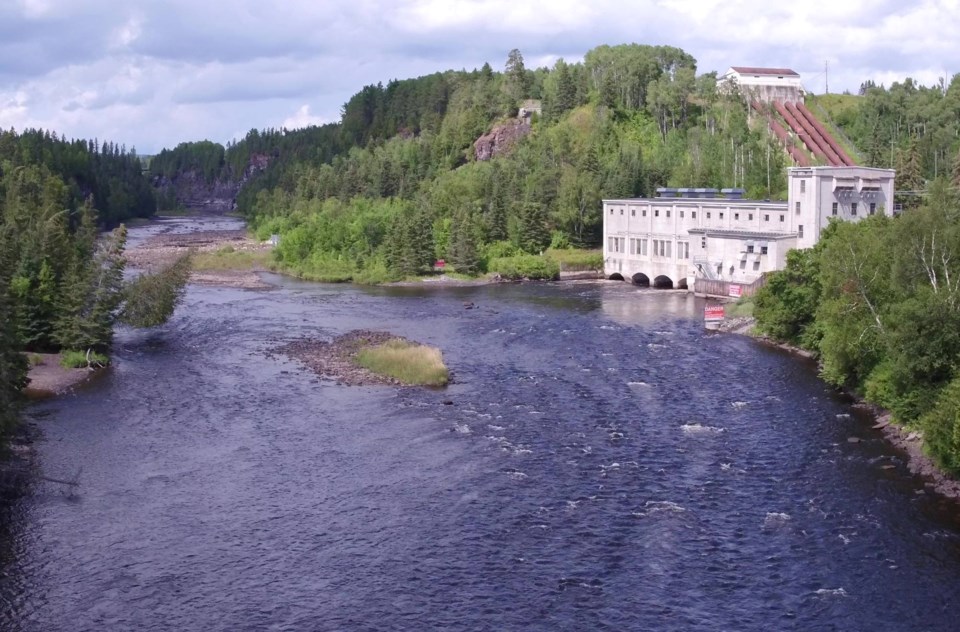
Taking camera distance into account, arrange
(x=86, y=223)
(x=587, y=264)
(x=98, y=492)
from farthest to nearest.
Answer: (x=587, y=264) → (x=86, y=223) → (x=98, y=492)

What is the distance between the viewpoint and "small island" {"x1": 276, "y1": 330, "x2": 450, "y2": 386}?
206ft

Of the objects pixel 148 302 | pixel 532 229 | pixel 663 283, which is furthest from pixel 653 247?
pixel 148 302

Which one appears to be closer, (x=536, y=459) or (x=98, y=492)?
(x=98, y=492)

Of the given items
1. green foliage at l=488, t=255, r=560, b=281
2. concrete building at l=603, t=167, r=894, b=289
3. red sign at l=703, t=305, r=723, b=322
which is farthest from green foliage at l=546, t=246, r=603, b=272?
red sign at l=703, t=305, r=723, b=322

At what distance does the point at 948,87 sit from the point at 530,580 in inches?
5646

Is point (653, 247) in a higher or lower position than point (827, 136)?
lower

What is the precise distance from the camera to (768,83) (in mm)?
161250

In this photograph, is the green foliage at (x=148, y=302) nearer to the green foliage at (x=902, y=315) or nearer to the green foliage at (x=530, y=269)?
the green foliage at (x=530, y=269)

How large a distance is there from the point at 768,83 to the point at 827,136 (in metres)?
16.2

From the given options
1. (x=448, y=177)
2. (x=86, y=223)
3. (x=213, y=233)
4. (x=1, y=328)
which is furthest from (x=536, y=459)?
(x=213, y=233)

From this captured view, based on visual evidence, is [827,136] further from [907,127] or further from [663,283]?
[663,283]

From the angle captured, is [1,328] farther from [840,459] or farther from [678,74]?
[678,74]

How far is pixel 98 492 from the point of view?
43.5 m

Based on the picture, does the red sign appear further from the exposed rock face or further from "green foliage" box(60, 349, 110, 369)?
the exposed rock face
